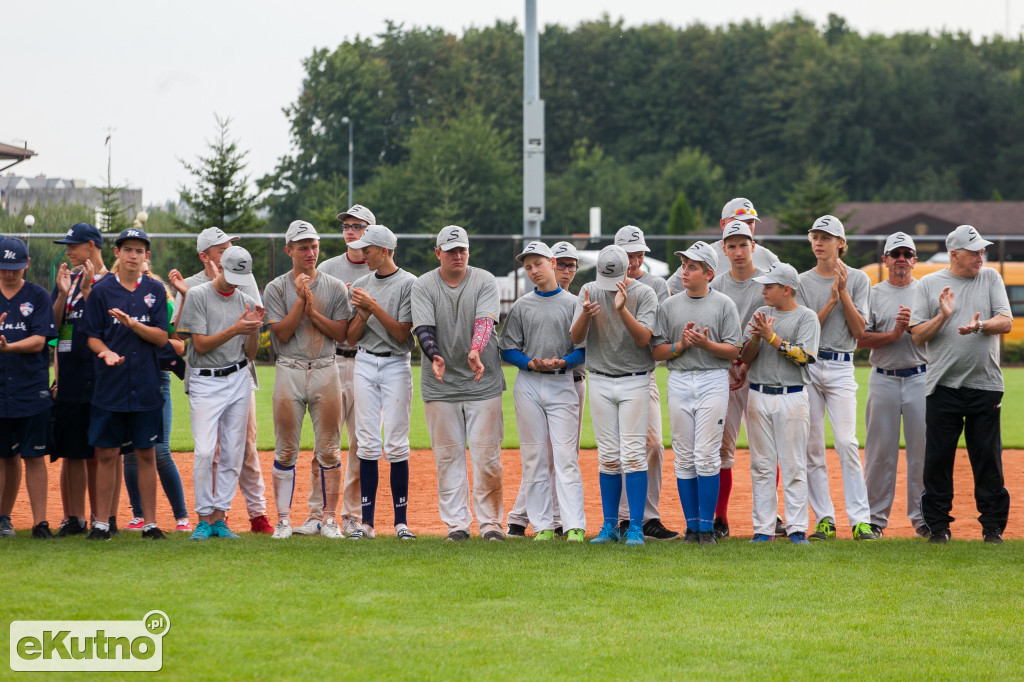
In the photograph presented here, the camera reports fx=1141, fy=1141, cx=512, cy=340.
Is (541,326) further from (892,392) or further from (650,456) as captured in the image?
(892,392)

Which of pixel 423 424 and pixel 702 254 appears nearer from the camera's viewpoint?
pixel 702 254

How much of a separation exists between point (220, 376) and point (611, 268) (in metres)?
2.65

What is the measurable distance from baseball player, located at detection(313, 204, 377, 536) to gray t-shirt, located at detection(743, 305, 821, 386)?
108 inches

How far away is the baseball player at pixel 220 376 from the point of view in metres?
7.38

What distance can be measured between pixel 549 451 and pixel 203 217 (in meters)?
22.8

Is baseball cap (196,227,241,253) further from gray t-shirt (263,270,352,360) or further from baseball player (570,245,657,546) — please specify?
baseball player (570,245,657,546)

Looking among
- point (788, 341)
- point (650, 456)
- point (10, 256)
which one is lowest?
point (650, 456)

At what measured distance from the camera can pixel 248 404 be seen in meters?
7.66

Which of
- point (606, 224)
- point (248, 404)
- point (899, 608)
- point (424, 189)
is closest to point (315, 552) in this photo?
point (248, 404)

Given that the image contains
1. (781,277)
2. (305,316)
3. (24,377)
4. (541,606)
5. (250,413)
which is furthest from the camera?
(250,413)

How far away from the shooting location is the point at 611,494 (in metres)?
7.50

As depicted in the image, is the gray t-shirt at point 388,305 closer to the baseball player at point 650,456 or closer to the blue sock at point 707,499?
the baseball player at point 650,456

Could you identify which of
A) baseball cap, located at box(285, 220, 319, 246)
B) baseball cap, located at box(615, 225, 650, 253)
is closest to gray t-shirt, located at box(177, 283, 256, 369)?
baseball cap, located at box(285, 220, 319, 246)

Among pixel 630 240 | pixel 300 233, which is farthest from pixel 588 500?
pixel 300 233
